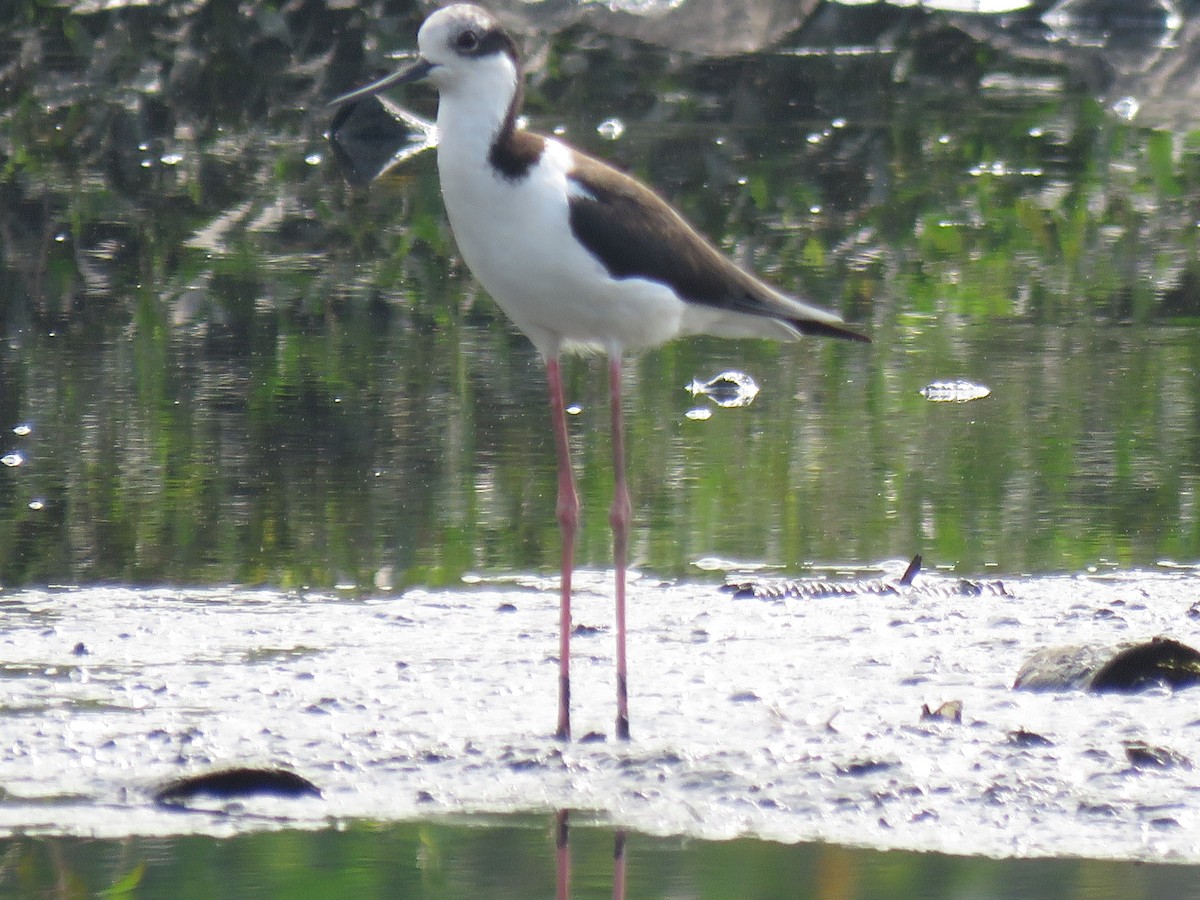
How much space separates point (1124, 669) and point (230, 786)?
190cm

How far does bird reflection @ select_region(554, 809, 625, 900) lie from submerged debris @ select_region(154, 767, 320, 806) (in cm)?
48

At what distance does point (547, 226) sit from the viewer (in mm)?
4477

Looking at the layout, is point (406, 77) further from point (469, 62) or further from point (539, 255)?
point (539, 255)

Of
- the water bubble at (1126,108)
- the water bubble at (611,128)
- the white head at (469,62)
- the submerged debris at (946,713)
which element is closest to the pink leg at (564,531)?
the white head at (469,62)

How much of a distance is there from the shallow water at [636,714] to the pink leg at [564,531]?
7 cm

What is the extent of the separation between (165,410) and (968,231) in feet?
16.2

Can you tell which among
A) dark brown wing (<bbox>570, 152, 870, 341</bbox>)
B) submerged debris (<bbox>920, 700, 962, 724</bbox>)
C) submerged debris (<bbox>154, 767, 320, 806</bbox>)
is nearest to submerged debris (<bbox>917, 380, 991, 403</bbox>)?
dark brown wing (<bbox>570, 152, 870, 341</bbox>)

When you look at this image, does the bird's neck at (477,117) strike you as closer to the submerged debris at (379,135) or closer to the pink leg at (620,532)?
the pink leg at (620,532)

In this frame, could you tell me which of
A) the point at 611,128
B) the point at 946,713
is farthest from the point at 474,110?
the point at 611,128

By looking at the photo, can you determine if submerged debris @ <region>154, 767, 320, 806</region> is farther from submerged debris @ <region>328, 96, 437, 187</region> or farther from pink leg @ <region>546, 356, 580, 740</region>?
submerged debris @ <region>328, 96, 437, 187</region>

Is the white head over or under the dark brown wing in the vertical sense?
over

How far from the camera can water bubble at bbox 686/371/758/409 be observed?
7656 millimetres

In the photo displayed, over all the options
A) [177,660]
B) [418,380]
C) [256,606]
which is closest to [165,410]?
[418,380]

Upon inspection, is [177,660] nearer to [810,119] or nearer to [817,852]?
[817,852]
